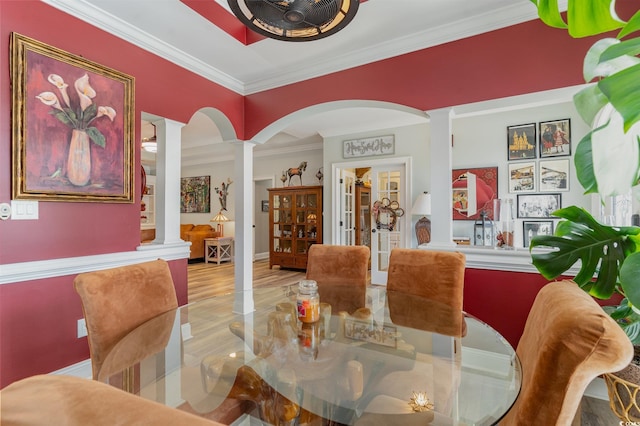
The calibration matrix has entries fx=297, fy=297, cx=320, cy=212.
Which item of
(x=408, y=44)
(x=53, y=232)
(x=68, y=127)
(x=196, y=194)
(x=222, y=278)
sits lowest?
(x=222, y=278)

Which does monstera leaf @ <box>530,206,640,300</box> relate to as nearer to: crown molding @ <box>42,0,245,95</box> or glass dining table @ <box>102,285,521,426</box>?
glass dining table @ <box>102,285,521,426</box>

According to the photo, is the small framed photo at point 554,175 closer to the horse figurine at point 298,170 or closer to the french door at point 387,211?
the french door at point 387,211

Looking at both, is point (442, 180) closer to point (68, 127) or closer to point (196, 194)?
point (68, 127)

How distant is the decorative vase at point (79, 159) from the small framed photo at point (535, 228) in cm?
471

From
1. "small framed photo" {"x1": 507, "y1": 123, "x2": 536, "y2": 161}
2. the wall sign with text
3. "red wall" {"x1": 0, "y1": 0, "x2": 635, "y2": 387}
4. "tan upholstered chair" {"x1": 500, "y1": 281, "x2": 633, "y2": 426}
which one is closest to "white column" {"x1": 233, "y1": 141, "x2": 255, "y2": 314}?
"red wall" {"x1": 0, "y1": 0, "x2": 635, "y2": 387}

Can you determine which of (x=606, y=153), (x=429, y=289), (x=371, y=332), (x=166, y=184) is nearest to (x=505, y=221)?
(x=429, y=289)

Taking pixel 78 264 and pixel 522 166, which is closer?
pixel 78 264

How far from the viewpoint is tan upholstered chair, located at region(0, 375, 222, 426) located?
16.4 inches

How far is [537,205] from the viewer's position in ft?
12.6

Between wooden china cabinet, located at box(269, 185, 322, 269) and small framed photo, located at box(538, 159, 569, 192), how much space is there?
347 centimetres

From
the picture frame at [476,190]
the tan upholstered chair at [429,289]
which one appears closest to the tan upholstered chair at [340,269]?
the tan upholstered chair at [429,289]

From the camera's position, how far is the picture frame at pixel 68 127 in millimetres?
1771

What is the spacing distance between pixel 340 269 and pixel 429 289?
73cm

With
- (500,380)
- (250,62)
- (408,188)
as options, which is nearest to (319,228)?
(408,188)
